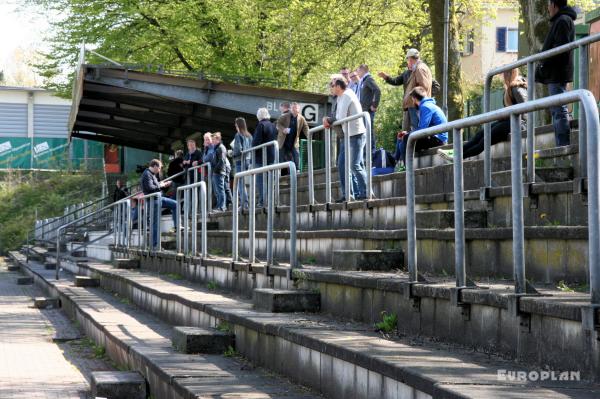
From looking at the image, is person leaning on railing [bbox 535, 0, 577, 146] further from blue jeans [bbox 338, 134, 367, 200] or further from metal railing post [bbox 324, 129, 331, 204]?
metal railing post [bbox 324, 129, 331, 204]

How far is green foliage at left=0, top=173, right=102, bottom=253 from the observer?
47312 millimetres

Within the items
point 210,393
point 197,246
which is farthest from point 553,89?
point 197,246

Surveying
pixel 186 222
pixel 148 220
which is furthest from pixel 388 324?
pixel 148 220

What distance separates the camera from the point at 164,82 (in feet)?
89.2

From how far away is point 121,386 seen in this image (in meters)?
8.88

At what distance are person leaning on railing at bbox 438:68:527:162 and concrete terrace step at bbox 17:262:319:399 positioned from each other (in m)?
2.79

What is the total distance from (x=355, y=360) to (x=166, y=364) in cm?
266

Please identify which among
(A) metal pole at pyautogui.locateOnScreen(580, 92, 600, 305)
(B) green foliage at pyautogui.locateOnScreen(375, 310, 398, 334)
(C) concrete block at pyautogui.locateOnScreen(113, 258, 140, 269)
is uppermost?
(A) metal pole at pyautogui.locateOnScreen(580, 92, 600, 305)

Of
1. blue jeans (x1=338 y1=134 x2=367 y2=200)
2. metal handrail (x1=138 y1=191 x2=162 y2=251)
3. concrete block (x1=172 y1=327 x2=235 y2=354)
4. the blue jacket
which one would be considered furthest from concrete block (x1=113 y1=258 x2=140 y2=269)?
concrete block (x1=172 y1=327 x2=235 y2=354)

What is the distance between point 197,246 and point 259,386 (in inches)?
310

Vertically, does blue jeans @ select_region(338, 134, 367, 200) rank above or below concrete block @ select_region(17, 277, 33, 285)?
above

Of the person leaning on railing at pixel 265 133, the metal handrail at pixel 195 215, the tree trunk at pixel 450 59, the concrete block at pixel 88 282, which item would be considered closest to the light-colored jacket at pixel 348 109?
the metal handrail at pixel 195 215

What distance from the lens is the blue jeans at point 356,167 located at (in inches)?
474

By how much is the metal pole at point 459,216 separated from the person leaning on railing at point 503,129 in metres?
2.26
